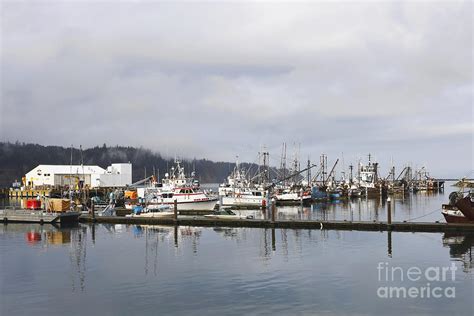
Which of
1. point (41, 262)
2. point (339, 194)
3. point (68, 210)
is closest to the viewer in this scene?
point (41, 262)

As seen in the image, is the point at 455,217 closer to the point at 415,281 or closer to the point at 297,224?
the point at 297,224

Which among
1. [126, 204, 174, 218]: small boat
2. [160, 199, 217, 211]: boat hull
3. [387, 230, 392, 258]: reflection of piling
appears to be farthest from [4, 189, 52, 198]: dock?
[387, 230, 392, 258]: reflection of piling

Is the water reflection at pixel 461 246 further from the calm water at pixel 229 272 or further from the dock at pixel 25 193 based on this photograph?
the dock at pixel 25 193

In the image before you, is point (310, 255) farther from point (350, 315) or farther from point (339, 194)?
point (339, 194)

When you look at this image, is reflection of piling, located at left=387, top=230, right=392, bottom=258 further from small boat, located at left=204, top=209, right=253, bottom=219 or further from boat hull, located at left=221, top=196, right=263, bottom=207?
boat hull, located at left=221, top=196, right=263, bottom=207

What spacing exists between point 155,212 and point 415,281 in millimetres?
36597

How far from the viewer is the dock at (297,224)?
43.7 meters

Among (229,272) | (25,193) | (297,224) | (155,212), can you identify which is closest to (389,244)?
(297,224)

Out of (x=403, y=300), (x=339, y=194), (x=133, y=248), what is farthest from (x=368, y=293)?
(x=339, y=194)

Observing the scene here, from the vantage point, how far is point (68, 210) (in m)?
59.7

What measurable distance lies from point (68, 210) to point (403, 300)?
4533 centimetres

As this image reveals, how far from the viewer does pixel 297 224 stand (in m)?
48.2

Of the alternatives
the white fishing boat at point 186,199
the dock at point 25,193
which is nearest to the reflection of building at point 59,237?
the white fishing boat at point 186,199

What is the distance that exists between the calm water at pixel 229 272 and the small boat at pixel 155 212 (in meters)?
8.43
